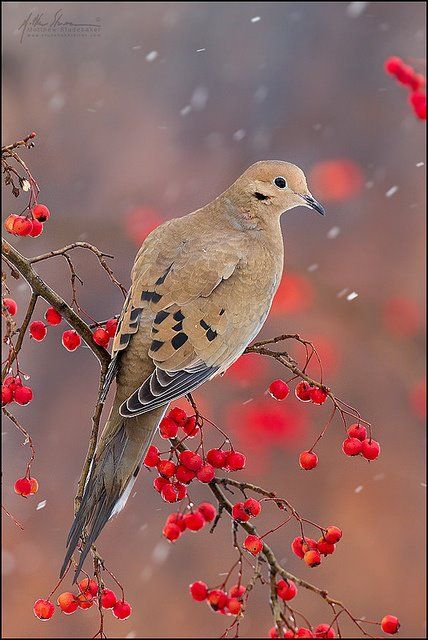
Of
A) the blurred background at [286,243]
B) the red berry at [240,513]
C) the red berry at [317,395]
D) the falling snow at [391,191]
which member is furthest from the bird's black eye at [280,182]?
the falling snow at [391,191]

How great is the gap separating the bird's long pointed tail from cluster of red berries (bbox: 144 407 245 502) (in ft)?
0.08

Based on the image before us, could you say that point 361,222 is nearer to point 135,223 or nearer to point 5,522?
point 135,223

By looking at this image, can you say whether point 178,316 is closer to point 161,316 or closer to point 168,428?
point 161,316

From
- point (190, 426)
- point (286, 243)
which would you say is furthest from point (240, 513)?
point (286, 243)

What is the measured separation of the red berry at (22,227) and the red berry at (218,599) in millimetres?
→ 444

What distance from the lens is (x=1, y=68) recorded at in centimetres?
226

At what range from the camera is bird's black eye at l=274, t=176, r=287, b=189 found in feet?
3.56

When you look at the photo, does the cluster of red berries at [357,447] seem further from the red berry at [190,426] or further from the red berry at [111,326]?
the red berry at [111,326]

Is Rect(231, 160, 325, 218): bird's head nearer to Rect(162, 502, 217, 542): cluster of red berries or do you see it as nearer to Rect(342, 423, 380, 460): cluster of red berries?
Rect(342, 423, 380, 460): cluster of red berries

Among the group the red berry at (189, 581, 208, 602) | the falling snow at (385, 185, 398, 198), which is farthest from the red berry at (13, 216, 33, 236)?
the falling snow at (385, 185, 398, 198)

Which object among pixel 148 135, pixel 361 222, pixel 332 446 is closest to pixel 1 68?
pixel 148 135

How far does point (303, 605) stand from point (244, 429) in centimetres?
47

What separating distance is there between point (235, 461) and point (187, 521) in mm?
123

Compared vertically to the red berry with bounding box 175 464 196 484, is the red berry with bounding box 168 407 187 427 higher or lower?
higher
